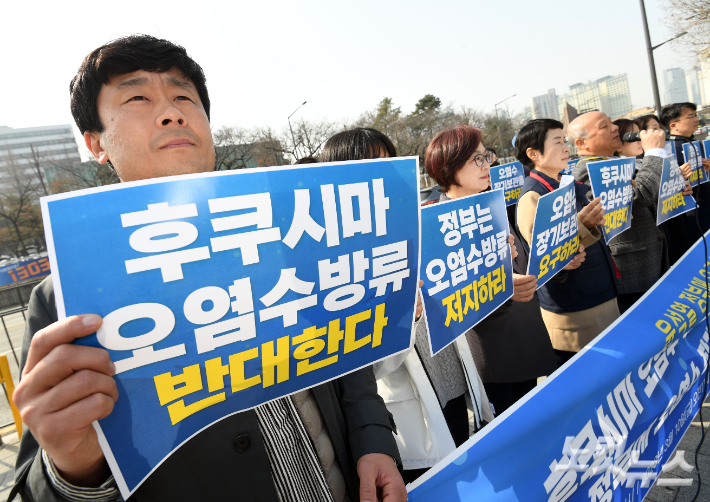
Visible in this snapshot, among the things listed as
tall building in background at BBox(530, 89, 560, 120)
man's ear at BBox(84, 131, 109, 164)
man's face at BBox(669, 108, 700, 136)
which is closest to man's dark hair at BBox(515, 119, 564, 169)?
man's ear at BBox(84, 131, 109, 164)

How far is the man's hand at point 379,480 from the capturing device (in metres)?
1.14

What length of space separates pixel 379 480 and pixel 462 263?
0.87m

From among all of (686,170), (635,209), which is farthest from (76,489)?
(686,170)

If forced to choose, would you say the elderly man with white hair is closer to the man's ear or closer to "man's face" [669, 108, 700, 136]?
"man's face" [669, 108, 700, 136]

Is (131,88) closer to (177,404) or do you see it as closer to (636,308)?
(177,404)

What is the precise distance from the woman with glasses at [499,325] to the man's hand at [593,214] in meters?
0.57

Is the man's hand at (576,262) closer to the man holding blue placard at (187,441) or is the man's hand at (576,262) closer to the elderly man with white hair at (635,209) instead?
the elderly man with white hair at (635,209)

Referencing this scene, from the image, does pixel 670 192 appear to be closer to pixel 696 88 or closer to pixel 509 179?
pixel 509 179

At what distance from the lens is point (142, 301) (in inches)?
30.3

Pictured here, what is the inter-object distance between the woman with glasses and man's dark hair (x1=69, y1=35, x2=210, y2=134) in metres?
1.60

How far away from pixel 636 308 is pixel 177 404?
2.15 metres

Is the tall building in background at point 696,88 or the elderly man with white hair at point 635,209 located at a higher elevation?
the tall building in background at point 696,88

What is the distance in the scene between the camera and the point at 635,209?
3781 millimetres

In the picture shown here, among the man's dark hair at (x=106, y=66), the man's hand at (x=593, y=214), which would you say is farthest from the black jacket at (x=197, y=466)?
the man's hand at (x=593, y=214)
